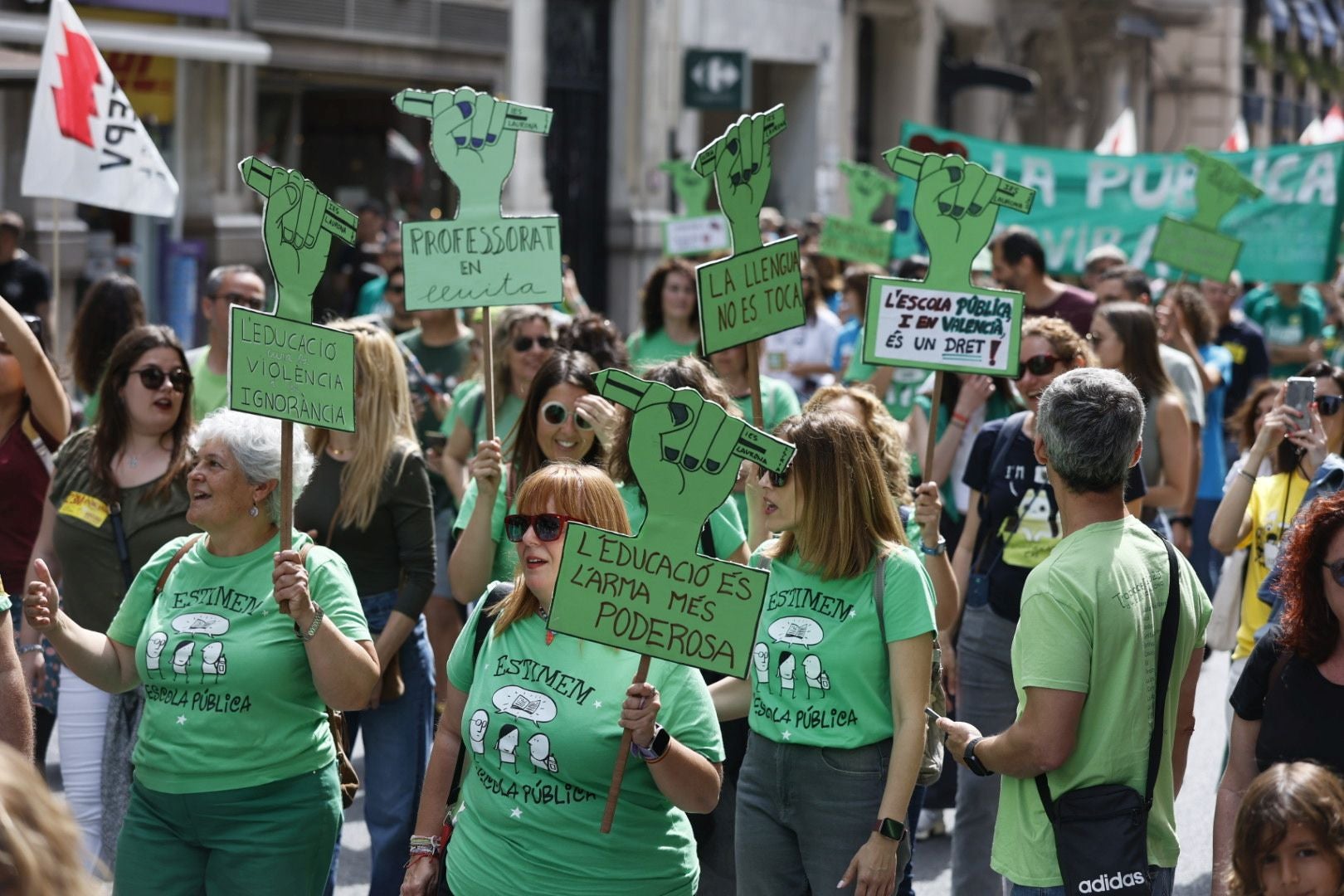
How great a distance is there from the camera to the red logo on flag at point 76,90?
759 centimetres

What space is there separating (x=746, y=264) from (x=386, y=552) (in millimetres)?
1357

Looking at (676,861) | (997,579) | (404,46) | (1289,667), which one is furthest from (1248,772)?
(404,46)

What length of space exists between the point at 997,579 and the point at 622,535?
2.19 metres

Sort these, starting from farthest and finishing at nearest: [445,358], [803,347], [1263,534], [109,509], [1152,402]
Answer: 1. [803,347]
2. [445,358]
3. [1152,402]
4. [1263,534]
5. [109,509]

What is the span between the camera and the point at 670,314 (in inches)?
332

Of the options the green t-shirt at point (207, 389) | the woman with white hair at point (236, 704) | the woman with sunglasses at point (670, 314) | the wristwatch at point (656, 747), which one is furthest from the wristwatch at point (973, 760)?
the woman with sunglasses at point (670, 314)

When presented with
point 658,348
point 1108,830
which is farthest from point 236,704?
point 658,348

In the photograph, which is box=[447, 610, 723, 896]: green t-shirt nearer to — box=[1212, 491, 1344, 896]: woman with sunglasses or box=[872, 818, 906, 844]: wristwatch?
box=[872, 818, 906, 844]: wristwatch

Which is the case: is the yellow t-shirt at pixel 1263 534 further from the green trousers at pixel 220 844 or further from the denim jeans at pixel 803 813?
the green trousers at pixel 220 844

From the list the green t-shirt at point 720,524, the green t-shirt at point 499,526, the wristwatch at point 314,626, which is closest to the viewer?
the wristwatch at point 314,626

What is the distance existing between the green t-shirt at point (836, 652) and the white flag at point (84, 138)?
14.7 feet

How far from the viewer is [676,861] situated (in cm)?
376

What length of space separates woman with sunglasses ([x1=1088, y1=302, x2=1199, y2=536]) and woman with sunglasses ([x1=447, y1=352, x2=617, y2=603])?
1873 millimetres

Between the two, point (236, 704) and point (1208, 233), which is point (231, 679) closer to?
point (236, 704)
